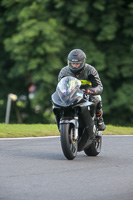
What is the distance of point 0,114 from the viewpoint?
1036 inches

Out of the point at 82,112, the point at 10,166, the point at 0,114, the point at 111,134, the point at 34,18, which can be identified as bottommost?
the point at 0,114

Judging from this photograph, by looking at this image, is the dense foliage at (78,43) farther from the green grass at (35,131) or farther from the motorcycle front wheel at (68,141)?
the motorcycle front wheel at (68,141)

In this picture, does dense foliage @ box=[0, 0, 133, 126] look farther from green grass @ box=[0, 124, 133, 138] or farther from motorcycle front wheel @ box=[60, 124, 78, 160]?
motorcycle front wheel @ box=[60, 124, 78, 160]

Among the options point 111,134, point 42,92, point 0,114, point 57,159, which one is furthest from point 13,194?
point 0,114

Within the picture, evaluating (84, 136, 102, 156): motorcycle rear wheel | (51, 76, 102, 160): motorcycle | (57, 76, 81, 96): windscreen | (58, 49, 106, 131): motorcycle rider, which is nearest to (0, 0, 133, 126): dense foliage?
(84, 136, 102, 156): motorcycle rear wheel

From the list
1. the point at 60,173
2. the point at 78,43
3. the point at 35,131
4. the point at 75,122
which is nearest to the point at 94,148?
the point at 75,122

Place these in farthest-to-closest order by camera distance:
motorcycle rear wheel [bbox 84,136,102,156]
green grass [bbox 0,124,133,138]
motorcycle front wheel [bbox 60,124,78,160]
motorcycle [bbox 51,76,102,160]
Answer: green grass [bbox 0,124,133,138] < motorcycle rear wheel [bbox 84,136,102,156] < motorcycle [bbox 51,76,102,160] < motorcycle front wheel [bbox 60,124,78,160]

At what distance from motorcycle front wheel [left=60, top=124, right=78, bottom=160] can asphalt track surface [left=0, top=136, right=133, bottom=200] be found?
0.46 ft

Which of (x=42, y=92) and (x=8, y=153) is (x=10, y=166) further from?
(x=42, y=92)

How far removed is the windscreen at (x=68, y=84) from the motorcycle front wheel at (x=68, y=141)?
593 mm

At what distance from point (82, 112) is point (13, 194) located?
306 cm

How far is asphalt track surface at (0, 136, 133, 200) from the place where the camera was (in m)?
6.33

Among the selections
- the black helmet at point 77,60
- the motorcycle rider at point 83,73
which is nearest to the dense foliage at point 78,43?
the motorcycle rider at point 83,73

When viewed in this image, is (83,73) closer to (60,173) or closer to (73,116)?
(73,116)
